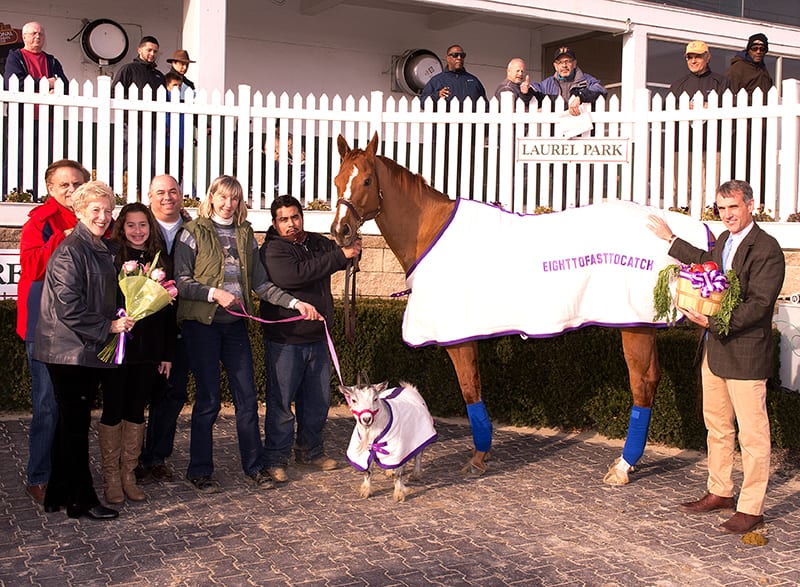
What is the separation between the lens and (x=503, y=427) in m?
8.31

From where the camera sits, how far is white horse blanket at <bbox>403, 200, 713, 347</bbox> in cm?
632

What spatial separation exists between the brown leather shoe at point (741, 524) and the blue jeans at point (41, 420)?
4.06 meters

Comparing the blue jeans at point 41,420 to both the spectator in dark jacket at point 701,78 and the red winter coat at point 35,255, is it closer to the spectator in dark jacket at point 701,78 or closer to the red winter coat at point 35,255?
the red winter coat at point 35,255

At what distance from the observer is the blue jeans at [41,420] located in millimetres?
5730

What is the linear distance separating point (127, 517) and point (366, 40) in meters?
11.0

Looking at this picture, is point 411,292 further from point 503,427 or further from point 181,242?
point 503,427

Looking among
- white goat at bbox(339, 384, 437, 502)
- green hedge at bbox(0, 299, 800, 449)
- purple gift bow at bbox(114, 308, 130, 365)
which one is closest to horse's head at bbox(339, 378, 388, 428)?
white goat at bbox(339, 384, 437, 502)

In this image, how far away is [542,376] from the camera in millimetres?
8234

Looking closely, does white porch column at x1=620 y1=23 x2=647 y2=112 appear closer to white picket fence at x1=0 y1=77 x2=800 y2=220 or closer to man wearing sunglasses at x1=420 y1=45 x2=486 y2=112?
man wearing sunglasses at x1=420 y1=45 x2=486 y2=112

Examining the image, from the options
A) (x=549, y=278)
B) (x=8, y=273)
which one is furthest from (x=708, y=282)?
(x=8, y=273)

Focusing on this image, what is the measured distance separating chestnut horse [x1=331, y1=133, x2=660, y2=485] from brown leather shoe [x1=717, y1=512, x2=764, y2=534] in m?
1.06

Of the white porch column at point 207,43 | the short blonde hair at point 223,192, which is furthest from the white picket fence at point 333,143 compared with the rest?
the short blonde hair at point 223,192

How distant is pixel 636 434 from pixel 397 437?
1.71 metres

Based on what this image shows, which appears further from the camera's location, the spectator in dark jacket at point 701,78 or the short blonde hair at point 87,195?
the spectator in dark jacket at point 701,78
